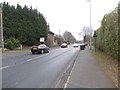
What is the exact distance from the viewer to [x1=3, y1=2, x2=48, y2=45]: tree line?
71750 millimetres

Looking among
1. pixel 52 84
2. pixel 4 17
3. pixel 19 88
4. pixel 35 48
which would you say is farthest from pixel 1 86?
pixel 4 17

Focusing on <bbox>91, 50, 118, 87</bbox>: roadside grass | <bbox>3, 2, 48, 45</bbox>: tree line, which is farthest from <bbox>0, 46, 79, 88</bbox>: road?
<bbox>3, 2, 48, 45</bbox>: tree line

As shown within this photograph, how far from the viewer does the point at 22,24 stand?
245ft

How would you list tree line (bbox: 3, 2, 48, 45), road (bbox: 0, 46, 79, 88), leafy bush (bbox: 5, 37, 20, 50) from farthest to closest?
1. tree line (bbox: 3, 2, 48, 45)
2. leafy bush (bbox: 5, 37, 20, 50)
3. road (bbox: 0, 46, 79, 88)

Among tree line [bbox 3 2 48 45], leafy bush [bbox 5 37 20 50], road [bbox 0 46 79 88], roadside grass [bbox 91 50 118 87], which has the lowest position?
road [bbox 0 46 79 88]

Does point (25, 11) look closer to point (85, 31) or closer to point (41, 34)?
point (41, 34)

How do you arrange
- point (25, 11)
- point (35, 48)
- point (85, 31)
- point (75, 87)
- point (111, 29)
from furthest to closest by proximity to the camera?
point (85, 31)
point (25, 11)
point (35, 48)
point (111, 29)
point (75, 87)

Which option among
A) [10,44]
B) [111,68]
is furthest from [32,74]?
[10,44]

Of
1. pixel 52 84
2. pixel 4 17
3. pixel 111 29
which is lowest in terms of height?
pixel 52 84

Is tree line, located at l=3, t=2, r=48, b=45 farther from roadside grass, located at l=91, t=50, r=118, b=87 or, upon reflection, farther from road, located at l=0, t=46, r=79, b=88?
roadside grass, located at l=91, t=50, r=118, b=87

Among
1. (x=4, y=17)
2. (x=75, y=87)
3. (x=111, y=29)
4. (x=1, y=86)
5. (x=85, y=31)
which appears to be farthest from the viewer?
(x=85, y=31)

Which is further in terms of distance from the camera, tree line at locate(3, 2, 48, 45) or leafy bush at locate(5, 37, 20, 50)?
tree line at locate(3, 2, 48, 45)

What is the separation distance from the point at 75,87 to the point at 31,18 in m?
70.1

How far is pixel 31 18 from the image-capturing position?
264 feet
